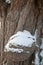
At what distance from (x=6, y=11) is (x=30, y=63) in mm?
559

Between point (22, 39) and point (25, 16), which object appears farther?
point (25, 16)

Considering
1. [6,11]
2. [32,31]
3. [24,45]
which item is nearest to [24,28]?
[32,31]

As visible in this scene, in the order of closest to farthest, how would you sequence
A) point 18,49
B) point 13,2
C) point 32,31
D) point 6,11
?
point 18,49 < point 32,31 < point 13,2 < point 6,11

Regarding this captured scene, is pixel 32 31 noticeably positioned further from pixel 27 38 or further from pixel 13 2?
pixel 13 2

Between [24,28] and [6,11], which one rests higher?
[6,11]

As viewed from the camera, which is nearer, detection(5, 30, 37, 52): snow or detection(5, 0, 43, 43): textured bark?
detection(5, 30, 37, 52): snow

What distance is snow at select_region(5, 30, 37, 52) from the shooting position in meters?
1.52

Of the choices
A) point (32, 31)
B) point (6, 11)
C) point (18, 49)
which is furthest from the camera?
point (6, 11)

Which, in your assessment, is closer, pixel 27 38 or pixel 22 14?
pixel 27 38

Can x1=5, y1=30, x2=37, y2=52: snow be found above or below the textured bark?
below

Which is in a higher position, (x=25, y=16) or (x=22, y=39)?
(x=25, y=16)

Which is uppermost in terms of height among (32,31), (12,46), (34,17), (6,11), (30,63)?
(6,11)

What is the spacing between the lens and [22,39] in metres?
1.54

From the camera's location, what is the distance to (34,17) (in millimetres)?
1644
